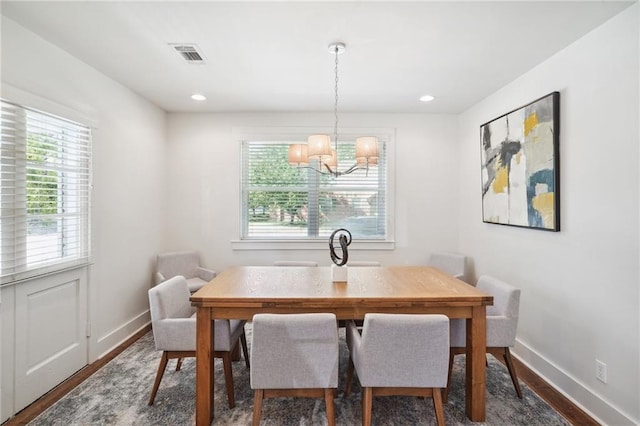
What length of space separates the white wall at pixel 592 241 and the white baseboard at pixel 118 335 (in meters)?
3.76

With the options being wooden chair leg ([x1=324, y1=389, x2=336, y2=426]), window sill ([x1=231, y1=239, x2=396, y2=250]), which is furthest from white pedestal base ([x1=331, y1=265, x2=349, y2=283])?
window sill ([x1=231, y1=239, x2=396, y2=250])

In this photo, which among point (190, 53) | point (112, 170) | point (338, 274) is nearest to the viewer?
point (338, 274)

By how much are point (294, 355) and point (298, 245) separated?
87.9 inches

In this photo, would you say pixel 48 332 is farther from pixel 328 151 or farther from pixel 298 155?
pixel 328 151

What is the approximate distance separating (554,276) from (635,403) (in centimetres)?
86

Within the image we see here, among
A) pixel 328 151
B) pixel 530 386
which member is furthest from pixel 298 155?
pixel 530 386

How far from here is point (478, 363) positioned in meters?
1.91

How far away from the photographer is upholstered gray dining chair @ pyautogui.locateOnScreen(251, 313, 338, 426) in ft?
5.36

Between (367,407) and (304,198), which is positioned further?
(304,198)

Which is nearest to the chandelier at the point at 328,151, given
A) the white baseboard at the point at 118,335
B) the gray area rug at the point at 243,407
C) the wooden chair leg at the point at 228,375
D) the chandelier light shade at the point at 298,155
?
the chandelier light shade at the point at 298,155

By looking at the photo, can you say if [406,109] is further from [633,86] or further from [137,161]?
[137,161]

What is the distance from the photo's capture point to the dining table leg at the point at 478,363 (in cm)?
Answer: 191

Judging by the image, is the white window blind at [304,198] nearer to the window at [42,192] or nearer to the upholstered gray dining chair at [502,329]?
the window at [42,192]

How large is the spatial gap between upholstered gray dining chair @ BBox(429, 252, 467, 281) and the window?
3.59 meters
